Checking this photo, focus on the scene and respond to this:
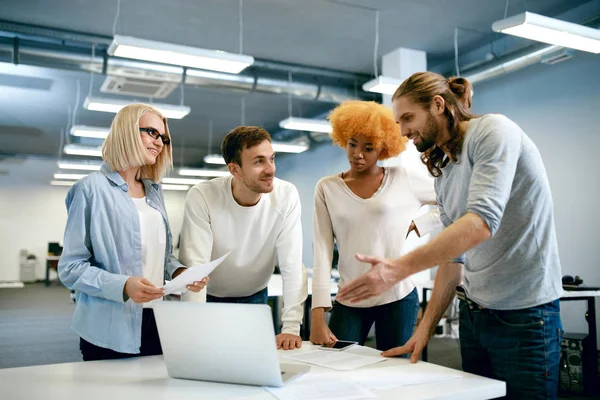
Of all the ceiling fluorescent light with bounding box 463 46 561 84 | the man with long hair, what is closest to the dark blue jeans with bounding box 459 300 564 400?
the man with long hair

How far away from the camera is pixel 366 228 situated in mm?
2270

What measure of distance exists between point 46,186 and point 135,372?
23.8 feet

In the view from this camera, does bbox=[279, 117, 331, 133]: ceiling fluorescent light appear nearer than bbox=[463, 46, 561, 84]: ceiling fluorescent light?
No

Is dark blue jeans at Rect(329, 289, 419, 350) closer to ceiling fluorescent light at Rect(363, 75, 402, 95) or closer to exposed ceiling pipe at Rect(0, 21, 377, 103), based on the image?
ceiling fluorescent light at Rect(363, 75, 402, 95)

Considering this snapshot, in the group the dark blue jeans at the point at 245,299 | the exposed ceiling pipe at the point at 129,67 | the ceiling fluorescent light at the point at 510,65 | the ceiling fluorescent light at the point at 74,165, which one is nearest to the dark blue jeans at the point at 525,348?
the dark blue jeans at the point at 245,299

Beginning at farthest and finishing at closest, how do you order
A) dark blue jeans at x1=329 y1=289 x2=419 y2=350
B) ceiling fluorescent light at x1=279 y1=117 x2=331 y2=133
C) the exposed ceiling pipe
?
1. ceiling fluorescent light at x1=279 y1=117 x2=331 y2=133
2. the exposed ceiling pipe
3. dark blue jeans at x1=329 y1=289 x2=419 y2=350

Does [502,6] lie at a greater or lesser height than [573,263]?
greater

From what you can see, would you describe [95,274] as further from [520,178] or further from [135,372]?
[520,178]

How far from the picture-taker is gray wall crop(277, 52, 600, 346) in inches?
217

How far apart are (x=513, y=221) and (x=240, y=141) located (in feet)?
4.11

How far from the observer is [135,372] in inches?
62.5

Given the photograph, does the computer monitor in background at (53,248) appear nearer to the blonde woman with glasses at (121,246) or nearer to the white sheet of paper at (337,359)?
the blonde woman with glasses at (121,246)

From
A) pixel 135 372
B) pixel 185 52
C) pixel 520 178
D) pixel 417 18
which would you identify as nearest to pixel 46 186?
pixel 185 52

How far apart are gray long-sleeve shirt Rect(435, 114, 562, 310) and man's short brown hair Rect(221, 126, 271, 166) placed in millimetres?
1010
